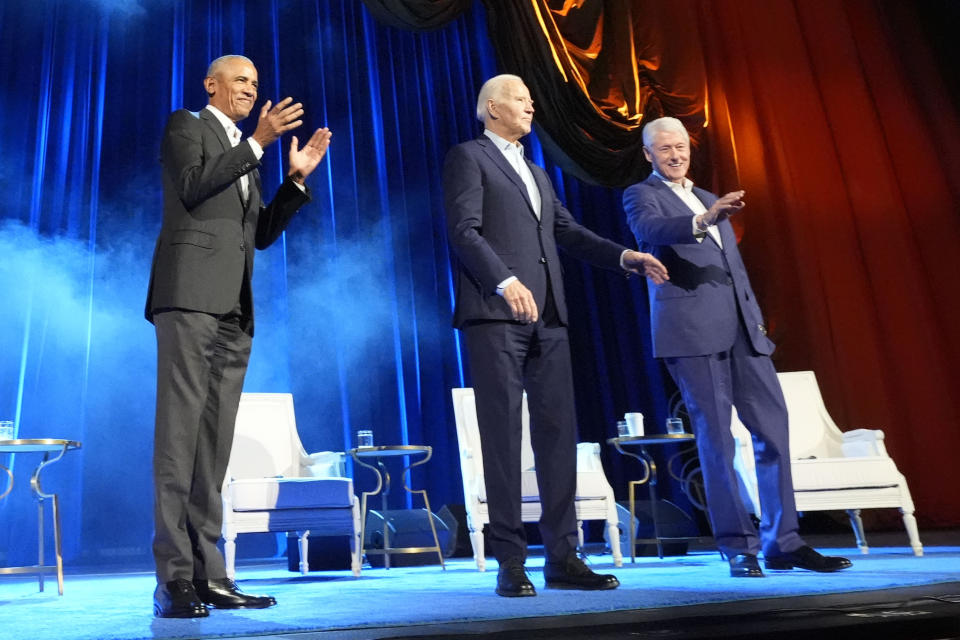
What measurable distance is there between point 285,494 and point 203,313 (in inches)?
63.0

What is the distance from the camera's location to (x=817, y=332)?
506 cm

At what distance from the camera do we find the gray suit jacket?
201 cm

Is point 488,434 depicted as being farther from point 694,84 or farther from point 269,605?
point 694,84

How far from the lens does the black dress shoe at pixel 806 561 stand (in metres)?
2.44

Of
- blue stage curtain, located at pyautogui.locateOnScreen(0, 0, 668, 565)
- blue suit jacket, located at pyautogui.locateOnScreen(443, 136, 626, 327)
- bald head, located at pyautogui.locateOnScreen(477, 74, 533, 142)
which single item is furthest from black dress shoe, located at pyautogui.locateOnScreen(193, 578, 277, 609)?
blue stage curtain, located at pyautogui.locateOnScreen(0, 0, 668, 565)

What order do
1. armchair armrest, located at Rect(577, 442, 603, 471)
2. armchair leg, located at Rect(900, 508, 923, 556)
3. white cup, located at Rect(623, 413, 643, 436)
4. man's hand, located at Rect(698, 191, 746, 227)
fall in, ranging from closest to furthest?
1. man's hand, located at Rect(698, 191, 746, 227)
2. armchair leg, located at Rect(900, 508, 923, 556)
3. armchair armrest, located at Rect(577, 442, 603, 471)
4. white cup, located at Rect(623, 413, 643, 436)

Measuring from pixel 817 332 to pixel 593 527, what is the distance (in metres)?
1.78

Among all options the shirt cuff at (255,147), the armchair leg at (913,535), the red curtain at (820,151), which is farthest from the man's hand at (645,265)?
the red curtain at (820,151)

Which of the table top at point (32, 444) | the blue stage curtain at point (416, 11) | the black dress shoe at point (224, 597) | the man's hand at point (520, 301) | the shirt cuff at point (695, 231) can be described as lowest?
the black dress shoe at point (224, 597)

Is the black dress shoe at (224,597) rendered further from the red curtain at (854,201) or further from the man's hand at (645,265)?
the red curtain at (854,201)

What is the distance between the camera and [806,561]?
246cm

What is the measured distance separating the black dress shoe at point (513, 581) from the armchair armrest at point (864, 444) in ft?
6.86

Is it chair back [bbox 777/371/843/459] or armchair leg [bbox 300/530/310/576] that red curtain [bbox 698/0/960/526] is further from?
armchair leg [bbox 300/530/310/576]

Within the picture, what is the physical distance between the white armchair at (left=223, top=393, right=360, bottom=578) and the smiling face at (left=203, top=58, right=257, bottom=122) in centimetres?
167
